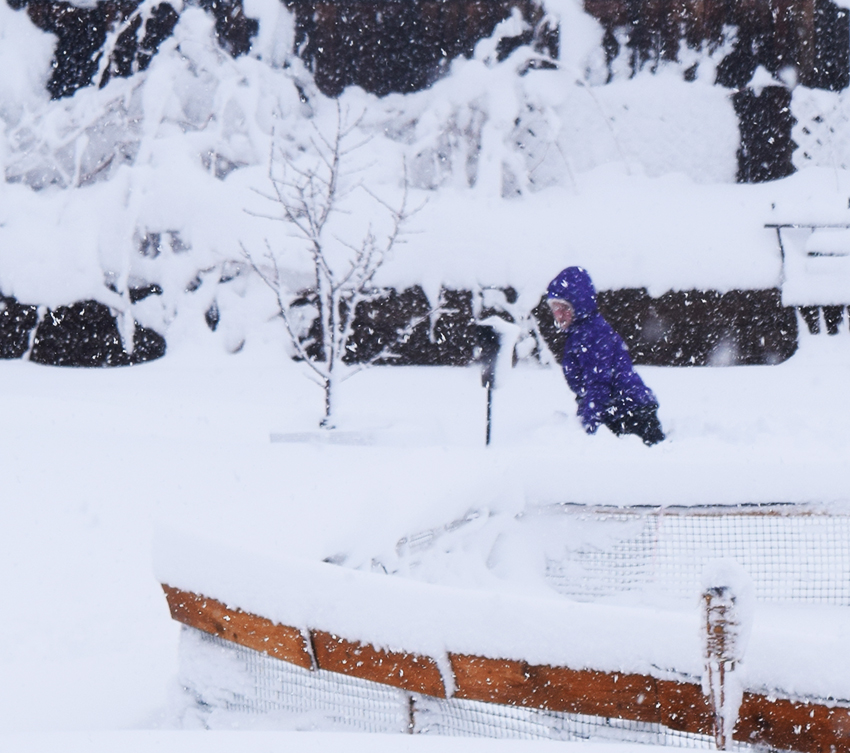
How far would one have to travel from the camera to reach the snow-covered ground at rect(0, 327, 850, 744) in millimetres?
3256

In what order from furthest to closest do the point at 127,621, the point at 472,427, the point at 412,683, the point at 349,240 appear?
the point at 349,240
the point at 472,427
the point at 127,621
the point at 412,683

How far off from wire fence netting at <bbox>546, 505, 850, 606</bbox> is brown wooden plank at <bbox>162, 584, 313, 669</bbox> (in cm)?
204

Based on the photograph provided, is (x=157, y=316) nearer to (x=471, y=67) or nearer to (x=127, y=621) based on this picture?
(x=471, y=67)

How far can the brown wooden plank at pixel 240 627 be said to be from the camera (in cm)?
224

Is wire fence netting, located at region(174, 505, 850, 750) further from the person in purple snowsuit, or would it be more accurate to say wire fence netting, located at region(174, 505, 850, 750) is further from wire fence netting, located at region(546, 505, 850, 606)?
the person in purple snowsuit

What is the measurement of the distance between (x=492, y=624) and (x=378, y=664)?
0.35m

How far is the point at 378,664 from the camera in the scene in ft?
6.91

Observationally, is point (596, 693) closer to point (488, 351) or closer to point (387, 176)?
point (488, 351)

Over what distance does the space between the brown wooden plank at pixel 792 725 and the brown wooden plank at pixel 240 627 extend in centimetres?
109

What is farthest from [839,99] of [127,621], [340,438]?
[127,621]

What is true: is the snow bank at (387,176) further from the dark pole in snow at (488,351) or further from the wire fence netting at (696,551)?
the wire fence netting at (696,551)

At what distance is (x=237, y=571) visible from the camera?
2344 millimetres

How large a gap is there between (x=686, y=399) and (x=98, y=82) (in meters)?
8.15

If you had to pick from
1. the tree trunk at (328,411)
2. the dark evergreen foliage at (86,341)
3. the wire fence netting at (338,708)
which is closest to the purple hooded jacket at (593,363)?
the tree trunk at (328,411)
